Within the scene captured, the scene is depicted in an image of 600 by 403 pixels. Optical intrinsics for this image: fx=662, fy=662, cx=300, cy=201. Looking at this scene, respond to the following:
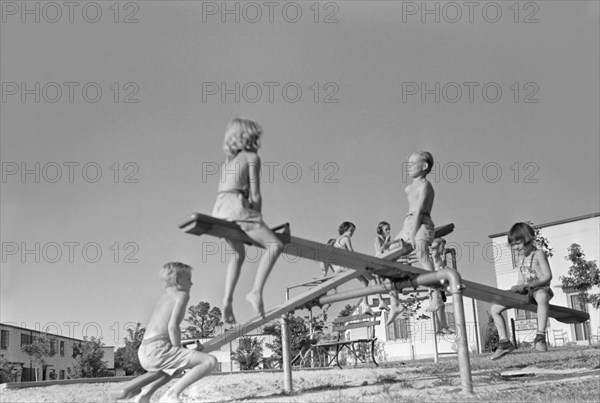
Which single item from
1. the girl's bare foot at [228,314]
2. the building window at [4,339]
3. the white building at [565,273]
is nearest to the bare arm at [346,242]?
the girl's bare foot at [228,314]

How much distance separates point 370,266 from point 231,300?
77.4 inches

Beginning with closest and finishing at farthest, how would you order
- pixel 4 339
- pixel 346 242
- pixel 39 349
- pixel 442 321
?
pixel 442 321, pixel 346 242, pixel 39 349, pixel 4 339

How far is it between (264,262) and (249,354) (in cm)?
4069

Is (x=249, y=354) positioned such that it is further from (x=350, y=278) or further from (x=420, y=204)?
(x=420, y=204)

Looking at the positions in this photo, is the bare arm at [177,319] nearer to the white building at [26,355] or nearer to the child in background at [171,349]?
the child in background at [171,349]

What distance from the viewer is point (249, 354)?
149 ft

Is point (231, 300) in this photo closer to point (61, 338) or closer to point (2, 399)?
point (2, 399)

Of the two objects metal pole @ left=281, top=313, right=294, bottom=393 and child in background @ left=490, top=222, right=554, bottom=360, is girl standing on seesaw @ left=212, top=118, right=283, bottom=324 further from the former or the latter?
child in background @ left=490, top=222, right=554, bottom=360

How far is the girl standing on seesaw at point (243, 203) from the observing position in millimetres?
5887

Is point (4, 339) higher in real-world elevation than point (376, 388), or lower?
higher

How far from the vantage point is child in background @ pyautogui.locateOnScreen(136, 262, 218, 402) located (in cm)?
578

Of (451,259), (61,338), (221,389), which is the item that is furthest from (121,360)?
(221,389)

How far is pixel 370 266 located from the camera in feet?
24.3

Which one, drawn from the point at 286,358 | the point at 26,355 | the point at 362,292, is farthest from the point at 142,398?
the point at 26,355
